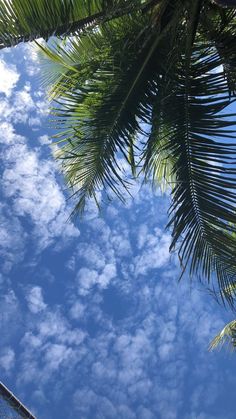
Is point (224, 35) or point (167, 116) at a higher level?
point (224, 35)

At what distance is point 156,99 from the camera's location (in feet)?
26.0

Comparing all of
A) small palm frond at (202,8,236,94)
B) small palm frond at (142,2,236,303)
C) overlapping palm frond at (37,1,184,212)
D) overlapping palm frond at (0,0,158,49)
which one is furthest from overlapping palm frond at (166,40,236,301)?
overlapping palm frond at (0,0,158,49)

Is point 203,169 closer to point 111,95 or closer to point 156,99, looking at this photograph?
point 156,99

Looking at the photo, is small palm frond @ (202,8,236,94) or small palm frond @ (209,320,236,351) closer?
small palm frond @ (202,8,236,94)

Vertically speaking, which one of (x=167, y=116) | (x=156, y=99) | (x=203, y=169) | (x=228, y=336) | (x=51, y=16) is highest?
(x=228, y=336)

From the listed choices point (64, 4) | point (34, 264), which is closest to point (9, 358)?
point (34, 264)

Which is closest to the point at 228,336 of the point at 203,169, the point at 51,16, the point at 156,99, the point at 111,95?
the point at 203,169

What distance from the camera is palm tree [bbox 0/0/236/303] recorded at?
615cm

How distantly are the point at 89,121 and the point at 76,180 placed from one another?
4.13 feet

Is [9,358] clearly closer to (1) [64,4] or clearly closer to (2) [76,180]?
(2) [76,180]

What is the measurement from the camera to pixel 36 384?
22.5m

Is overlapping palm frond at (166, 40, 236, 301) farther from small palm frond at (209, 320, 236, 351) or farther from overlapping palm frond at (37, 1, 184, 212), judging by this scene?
small palm frond at (209, 320, 236, 351)

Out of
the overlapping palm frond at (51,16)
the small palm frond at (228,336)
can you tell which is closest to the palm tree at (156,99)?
the overlapping palm frond at (51,16)

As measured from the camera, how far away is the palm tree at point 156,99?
6.15 m
